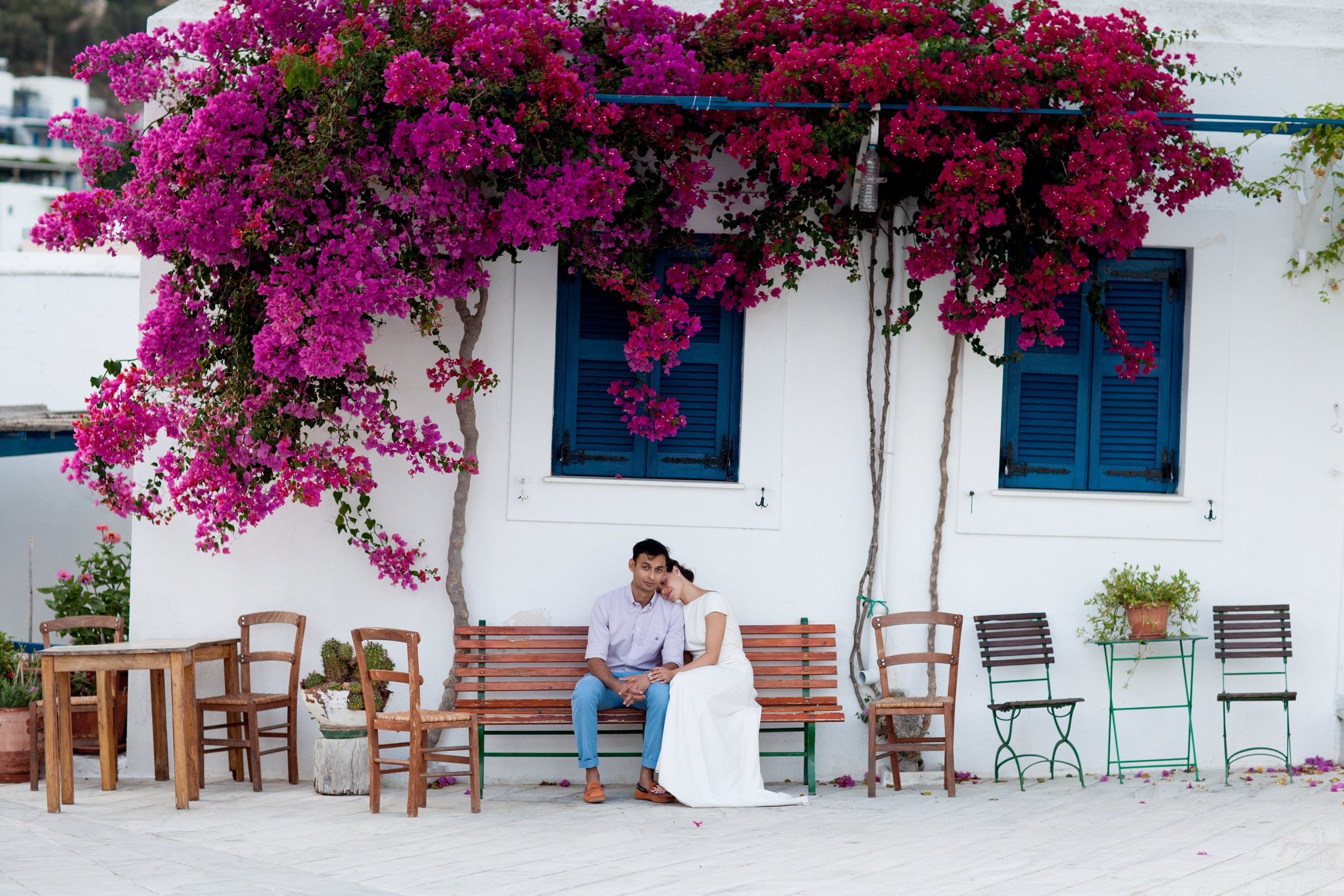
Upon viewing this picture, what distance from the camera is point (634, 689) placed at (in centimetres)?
711

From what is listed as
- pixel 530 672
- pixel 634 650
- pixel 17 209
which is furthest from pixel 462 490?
pixel 17 209

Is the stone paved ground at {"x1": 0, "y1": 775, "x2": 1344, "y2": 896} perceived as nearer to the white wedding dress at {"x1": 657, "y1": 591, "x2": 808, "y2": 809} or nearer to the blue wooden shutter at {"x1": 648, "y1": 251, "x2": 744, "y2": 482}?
the white wedding dress at {"x1": 657, "y1": 591, "x2": 808, "y2": 809}

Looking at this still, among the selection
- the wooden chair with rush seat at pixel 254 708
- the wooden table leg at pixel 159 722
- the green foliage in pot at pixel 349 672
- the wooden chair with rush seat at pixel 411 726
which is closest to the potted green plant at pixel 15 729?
the wooden table leg at pixel 159 722

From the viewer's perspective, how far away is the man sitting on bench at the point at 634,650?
705 cm

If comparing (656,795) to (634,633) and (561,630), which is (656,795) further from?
(561,630)

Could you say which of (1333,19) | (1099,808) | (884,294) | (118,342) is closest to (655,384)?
(884,294)

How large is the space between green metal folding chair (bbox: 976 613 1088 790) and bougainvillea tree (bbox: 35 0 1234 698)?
5.16 ft

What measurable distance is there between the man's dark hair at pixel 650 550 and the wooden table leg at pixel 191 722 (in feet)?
7.73

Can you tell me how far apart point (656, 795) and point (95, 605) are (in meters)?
3.96

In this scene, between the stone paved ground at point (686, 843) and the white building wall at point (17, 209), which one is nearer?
the stone paved ground at point (686, 843)

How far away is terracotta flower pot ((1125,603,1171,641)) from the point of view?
7.57m

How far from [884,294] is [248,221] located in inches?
138

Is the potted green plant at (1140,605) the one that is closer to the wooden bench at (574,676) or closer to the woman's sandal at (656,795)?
the wooden bench at (574,676)

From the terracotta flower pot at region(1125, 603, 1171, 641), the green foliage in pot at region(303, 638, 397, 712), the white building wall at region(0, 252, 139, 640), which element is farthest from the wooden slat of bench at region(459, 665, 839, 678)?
the white building wall at region(0, 252, 139, 640)
